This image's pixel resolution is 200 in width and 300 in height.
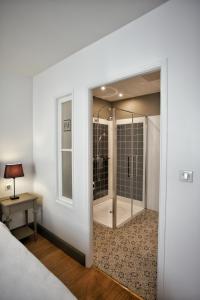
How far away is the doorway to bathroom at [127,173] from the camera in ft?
8.04

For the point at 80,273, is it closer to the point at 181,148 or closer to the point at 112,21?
the point at 181,148

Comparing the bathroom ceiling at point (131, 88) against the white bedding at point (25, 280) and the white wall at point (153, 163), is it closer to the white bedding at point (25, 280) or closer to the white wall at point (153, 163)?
the white wall at point (153, 163)

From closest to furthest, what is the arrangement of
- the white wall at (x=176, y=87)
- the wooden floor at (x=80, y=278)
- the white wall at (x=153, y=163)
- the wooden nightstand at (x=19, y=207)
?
1. the white wall at (x=176, y=87)
2. the wooden floor at (x=80, y=278)
3. the wooden nightstand at (x=19, y=207)
4. the white wall at (x=153, y=163)

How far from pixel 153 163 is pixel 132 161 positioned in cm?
49

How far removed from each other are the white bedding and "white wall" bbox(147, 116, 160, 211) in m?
3.02

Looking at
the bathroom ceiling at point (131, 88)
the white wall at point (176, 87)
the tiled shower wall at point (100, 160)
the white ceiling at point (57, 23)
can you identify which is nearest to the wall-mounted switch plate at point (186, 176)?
the white wall at point (176, 87)

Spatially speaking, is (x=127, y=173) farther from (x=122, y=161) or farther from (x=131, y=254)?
(x=131, y=254)

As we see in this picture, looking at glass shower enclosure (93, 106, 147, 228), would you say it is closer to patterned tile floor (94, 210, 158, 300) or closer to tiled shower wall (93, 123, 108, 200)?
tiled shower wall (93, 123, 108, 200)

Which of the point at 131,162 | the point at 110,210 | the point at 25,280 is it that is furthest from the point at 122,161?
the point at 25,280

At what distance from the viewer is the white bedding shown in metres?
0.91

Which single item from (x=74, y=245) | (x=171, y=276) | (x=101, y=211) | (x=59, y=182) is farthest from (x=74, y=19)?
(x=101, y=211)

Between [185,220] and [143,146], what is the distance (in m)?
2.55

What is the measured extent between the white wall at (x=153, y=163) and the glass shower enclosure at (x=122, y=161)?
111 mm

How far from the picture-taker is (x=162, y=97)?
1.44 metres
